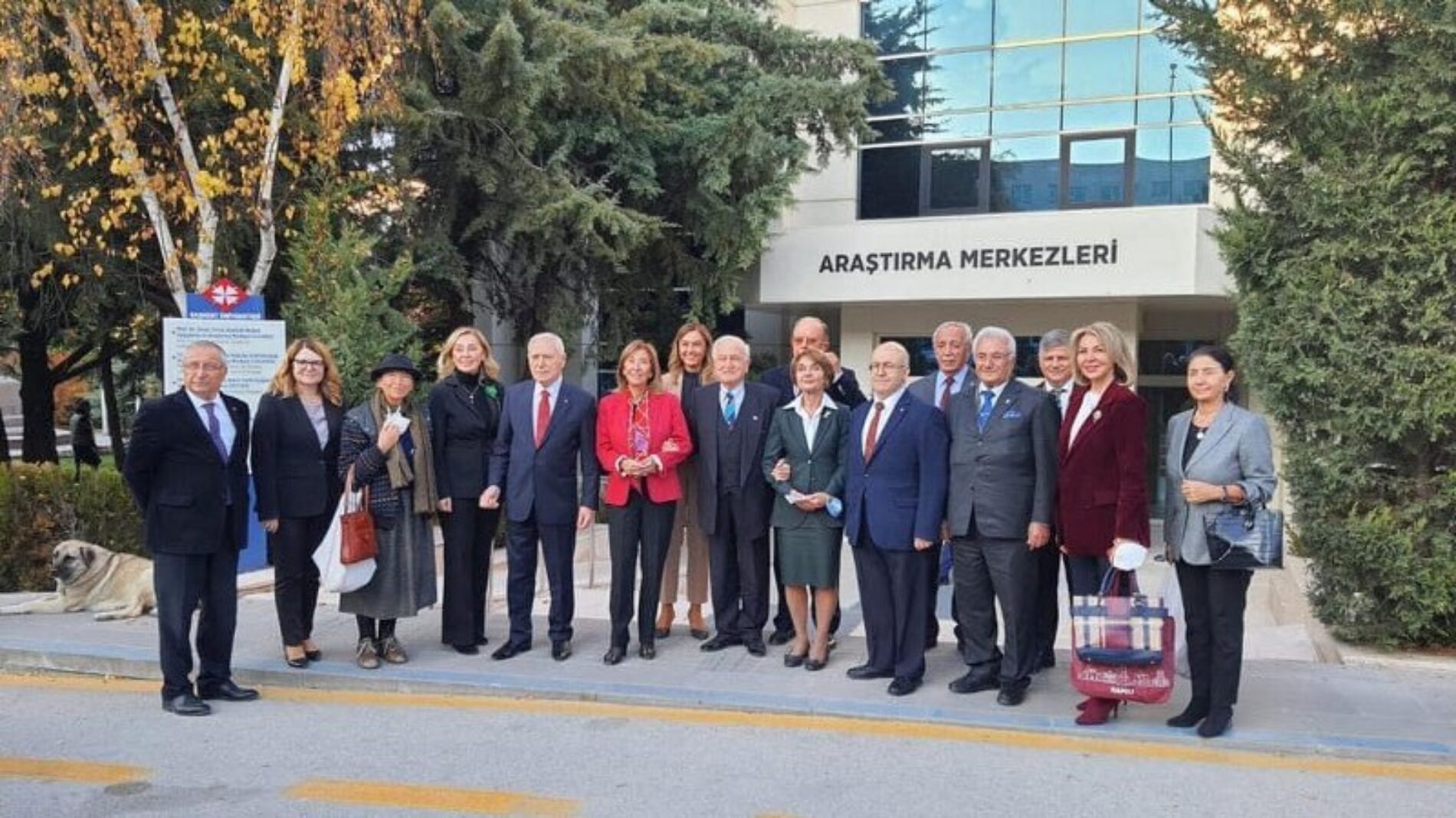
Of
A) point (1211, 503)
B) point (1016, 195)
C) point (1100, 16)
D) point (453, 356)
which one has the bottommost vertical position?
point (1211, 503)

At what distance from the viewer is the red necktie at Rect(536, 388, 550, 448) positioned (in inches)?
250

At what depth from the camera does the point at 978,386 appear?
562cm

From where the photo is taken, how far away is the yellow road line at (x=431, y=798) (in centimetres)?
428

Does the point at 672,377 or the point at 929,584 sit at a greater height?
the point at 672,377

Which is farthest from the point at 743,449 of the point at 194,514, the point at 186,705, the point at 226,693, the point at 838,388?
the point at 186,705

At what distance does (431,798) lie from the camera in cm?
439

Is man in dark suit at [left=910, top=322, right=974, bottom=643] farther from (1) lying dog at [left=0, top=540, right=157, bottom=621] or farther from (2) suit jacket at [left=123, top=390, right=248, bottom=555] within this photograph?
(1) lying dog at [left=0, top=540, right=157, bottom=621]

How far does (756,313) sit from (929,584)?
48.8 ft

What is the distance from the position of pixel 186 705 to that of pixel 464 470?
1.90 meters

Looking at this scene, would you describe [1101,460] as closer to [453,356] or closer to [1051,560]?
[1051,560]

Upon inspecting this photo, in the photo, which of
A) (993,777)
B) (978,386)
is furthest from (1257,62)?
(993,777)

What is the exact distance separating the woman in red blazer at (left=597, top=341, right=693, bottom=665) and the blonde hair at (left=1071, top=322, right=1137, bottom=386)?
2267mm

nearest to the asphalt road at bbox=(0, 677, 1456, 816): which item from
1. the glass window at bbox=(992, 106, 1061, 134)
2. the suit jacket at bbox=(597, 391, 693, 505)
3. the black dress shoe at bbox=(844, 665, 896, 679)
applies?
the black dress shoe at bbox=(844, 665, 896, 679)

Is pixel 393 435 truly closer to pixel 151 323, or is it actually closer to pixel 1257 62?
pixel 1257 62
